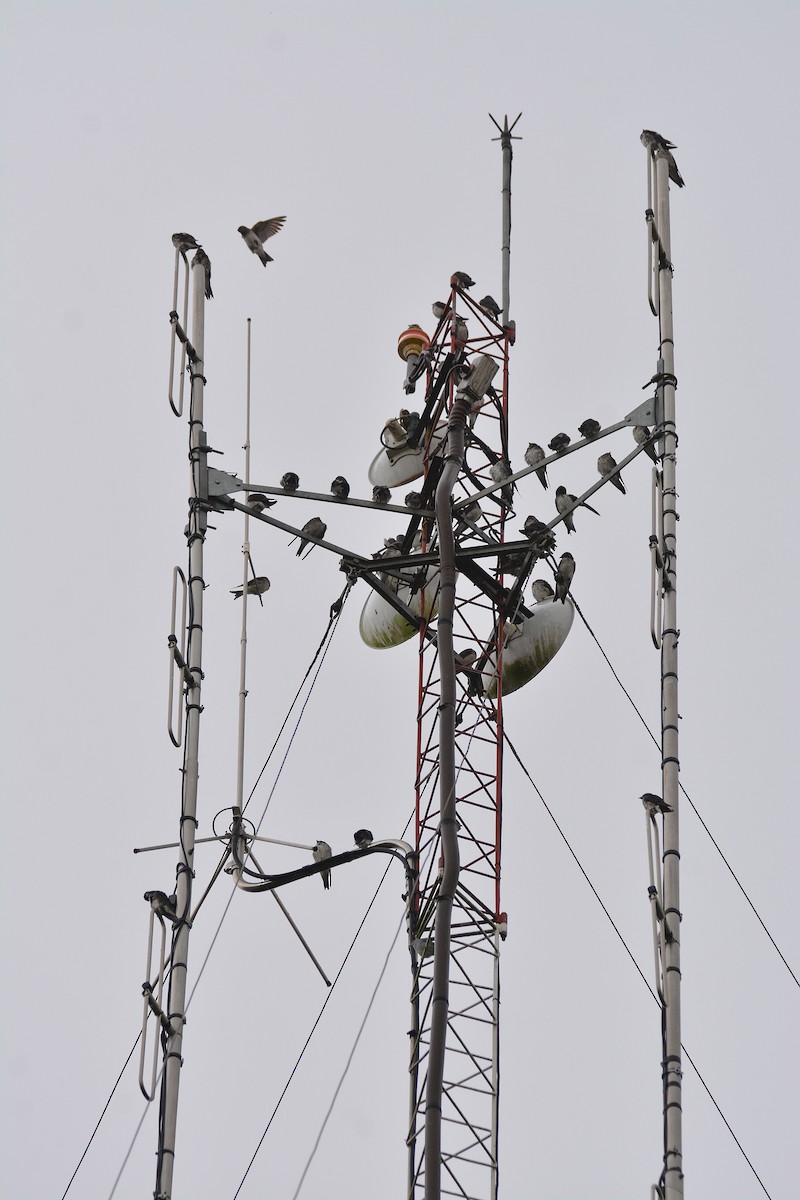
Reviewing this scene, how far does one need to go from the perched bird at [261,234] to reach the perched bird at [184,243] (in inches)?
125

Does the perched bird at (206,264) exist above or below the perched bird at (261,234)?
below

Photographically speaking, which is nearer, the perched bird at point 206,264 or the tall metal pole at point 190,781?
the tall metal pole at point 190,781

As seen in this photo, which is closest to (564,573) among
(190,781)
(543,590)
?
(543,590)

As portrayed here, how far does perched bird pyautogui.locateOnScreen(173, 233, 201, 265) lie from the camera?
1334 inches

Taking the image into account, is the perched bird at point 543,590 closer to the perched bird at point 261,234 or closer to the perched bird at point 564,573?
the perched bird at point 564,573

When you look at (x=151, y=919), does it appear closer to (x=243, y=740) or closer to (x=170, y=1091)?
(x=170, y=1091)

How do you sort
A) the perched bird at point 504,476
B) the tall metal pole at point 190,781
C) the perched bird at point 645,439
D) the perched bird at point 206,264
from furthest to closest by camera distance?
the perched bird at point 504,476
the perched bird at point 206,264
the perched bird at point 645,439
the tall metal pole at point 190,781

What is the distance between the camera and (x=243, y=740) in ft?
111

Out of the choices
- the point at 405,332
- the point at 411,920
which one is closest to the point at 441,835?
the point at 411,920

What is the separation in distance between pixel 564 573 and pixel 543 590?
63 centimetres

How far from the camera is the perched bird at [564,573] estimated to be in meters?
33.6

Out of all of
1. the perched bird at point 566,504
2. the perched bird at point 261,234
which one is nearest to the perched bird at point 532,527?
the perched bird at point 566,504

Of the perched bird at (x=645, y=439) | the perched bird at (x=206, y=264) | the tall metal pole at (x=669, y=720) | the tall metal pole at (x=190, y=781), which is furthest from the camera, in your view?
the perched bird at (x=206, y=264)

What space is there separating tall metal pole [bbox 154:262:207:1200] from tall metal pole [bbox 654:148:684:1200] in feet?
18.7
